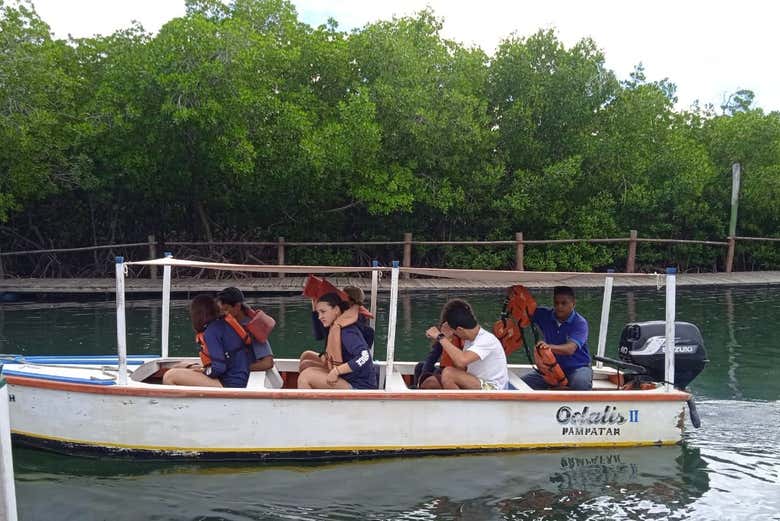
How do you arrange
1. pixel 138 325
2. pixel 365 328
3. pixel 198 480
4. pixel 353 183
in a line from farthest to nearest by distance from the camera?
1. pixel 353 183
2. pixel 138 325
3. pixel 365 328
4. pixel 198 480

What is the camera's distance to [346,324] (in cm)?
609

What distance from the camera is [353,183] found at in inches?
746

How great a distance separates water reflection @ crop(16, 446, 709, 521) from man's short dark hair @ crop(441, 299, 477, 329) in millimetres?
1072

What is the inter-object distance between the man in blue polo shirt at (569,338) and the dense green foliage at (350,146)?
11440 millimetres

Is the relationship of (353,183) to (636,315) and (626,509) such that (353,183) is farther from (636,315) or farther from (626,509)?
(626,509)

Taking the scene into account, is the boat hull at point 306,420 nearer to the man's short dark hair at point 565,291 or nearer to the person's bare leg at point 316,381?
the person's bare leg at point 316,381

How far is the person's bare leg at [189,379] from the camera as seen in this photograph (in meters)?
6.07

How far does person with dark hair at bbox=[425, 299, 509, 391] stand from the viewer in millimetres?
6120

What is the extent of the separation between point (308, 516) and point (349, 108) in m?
13.3

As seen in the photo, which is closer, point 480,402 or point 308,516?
point 308,516

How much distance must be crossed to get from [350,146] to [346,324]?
12008 millimetres

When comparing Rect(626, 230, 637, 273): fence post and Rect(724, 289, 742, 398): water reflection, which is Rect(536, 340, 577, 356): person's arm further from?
Rect(626, 230, 637, 273): fence post

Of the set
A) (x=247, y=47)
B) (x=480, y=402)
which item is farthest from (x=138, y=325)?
(x=480, y=402)

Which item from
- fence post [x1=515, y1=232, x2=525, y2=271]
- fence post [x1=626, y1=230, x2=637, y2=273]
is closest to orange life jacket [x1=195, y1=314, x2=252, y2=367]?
fence post [x1=515, y1=232, x2=525, y2=271]
